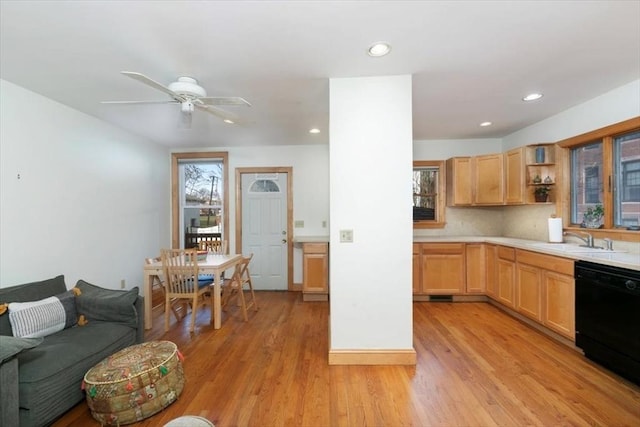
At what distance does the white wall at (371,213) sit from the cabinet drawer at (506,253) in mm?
1860

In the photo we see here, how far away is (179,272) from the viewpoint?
310 centimetres

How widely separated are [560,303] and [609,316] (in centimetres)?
46

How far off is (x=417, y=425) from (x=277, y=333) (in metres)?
1.71

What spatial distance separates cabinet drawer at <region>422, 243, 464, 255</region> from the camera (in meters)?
3.88

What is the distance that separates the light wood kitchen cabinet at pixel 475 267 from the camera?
3.87 m

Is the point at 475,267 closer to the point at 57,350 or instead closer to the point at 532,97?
the point at 532,97

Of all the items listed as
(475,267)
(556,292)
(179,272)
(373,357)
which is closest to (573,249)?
(556,292)

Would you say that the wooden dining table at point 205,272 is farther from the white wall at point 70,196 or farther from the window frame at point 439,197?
the window frame at point 439,197

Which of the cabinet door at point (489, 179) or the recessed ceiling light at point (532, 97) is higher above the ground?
the recessed ceiling light at point (532, 97)

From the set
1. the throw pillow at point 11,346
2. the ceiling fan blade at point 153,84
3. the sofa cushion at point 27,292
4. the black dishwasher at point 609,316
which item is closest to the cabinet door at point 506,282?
the black dishwasher at point 609,316

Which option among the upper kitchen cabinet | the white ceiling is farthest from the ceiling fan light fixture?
the upper kitchen cabinet

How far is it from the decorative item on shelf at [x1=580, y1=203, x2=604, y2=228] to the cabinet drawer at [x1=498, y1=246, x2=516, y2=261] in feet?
2.54

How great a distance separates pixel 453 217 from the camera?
4.45 meters

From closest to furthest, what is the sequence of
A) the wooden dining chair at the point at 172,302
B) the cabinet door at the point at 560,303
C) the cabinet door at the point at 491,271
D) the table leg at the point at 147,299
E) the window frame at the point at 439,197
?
the cabinet door at the point at 560,303 < the table leg at the point at 147,299 < the wooden dining chair at the point at 172,302 < the cabinet door at the point at 491,271 < the window frame at the point at 439,197
